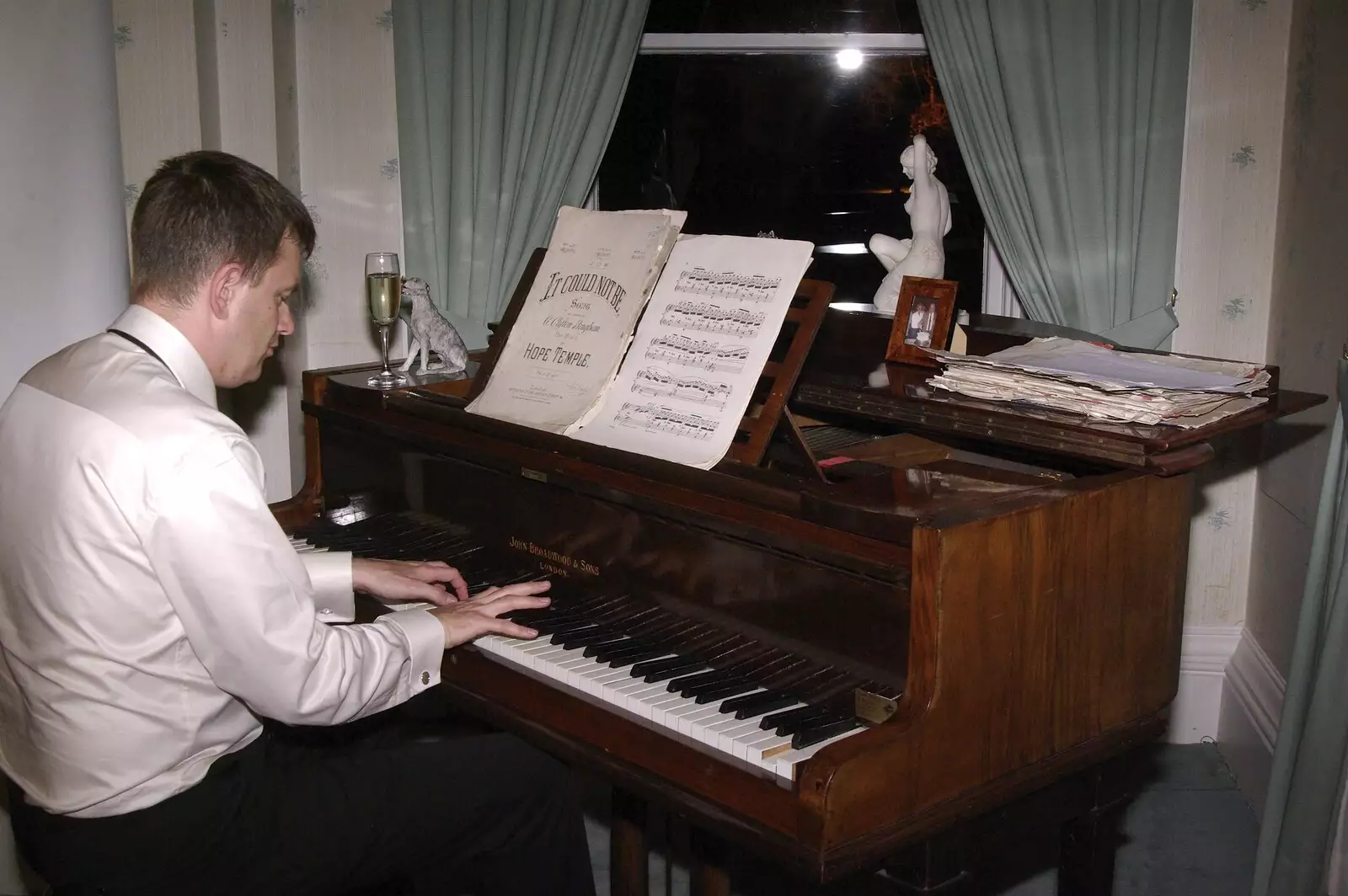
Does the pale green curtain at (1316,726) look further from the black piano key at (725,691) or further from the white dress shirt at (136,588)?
the white dress shirt at (136,588)

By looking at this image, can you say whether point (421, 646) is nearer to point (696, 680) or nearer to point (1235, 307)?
point (696, 680)

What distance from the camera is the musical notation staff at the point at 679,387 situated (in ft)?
6.12

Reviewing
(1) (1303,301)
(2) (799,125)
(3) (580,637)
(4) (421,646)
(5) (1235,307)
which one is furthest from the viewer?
(2) (799,125)

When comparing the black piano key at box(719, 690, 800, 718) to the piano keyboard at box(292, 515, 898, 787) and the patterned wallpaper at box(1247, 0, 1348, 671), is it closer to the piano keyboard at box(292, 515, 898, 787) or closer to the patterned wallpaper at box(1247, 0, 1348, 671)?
the piano keyboard at box(292, 515, 898, 787)

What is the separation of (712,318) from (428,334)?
90 cm

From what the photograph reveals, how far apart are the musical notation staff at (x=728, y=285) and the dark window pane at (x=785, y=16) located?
167 cm

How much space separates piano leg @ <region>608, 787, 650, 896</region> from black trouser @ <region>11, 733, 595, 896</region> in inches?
11.8

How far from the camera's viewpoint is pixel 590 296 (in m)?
2.13

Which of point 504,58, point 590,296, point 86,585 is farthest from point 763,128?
point 86,585

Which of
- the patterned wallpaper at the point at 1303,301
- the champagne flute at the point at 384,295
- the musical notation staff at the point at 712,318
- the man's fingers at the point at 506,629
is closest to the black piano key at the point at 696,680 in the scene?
the man's fingers at the point at 506,629

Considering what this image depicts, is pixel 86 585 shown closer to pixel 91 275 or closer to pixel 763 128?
pixel 91 275

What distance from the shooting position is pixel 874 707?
1.61m

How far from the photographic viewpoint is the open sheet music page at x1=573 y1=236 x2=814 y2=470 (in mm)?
1848

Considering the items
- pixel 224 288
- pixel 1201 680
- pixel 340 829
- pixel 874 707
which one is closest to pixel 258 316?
pixel 224 288
